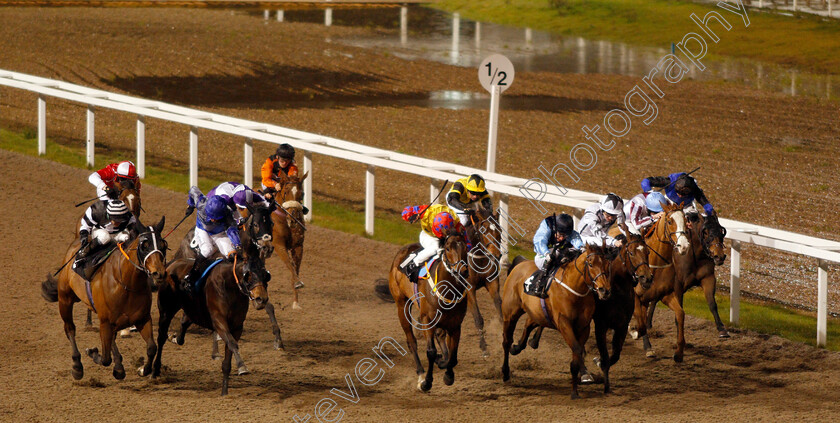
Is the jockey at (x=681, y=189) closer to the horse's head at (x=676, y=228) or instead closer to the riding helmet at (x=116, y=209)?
the horse's head at (x=676, y=228)

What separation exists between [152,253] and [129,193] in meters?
1.32

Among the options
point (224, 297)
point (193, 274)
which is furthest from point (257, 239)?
point (193, 274)

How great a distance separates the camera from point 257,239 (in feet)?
27.6

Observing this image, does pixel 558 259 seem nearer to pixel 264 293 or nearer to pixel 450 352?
pixel 450 352

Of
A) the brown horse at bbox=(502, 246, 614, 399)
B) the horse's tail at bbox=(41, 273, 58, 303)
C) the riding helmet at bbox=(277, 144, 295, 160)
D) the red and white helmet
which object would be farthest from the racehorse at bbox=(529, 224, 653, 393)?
the horse's tail at bbox=(41, 273, 58, 303)

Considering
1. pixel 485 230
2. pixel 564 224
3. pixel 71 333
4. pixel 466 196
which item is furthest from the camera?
pixel 466 196

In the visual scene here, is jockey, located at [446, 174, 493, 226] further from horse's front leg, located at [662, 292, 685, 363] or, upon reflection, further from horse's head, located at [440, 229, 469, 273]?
horse's front leg, located at [662, 292, 685, 363]

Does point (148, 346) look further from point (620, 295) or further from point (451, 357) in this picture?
point (620, 295)

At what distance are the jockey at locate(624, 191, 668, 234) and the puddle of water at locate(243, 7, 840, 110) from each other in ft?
42.8

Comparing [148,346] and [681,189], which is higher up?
[681,189]

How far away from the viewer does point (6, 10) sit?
32.7 meters

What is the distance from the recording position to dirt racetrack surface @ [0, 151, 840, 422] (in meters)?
8.16

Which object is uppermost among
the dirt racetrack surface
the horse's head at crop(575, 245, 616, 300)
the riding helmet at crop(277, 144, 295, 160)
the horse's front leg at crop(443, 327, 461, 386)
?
the riding helmet at crop(277, 144, 295, 160)

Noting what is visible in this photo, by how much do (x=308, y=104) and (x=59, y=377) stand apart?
14238mm
